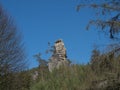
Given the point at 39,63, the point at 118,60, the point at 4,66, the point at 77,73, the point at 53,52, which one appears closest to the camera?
the point at 118,60

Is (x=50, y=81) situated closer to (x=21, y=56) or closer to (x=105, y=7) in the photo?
(x=21, y=56)

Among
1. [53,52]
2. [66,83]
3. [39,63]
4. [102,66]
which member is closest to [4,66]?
[66,83]

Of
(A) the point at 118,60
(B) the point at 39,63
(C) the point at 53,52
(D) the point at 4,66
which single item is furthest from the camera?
(B) the point at 39,63

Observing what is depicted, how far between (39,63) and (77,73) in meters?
30.1

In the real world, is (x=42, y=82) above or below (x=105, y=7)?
below

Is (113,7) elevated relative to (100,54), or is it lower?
elevated

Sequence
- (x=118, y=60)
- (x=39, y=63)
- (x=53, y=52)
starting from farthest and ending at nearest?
(x=39, y=63) → (x=53, y=52) → (x=118, y=60)

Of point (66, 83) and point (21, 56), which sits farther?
point (21, 56)

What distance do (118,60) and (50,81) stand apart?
46.4 feet

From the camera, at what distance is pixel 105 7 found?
14.7 meters

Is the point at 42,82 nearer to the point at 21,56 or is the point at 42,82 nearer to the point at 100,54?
the point at 21,56

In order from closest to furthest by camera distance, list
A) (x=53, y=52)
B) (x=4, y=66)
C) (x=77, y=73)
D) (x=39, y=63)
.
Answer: (x=77, y=73) → (x=4, y=66) → (x=53, y=52) → (x=39, y=63)

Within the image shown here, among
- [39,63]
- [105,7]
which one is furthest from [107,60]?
[39,63]

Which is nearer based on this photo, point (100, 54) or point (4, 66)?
point (100, 54)
